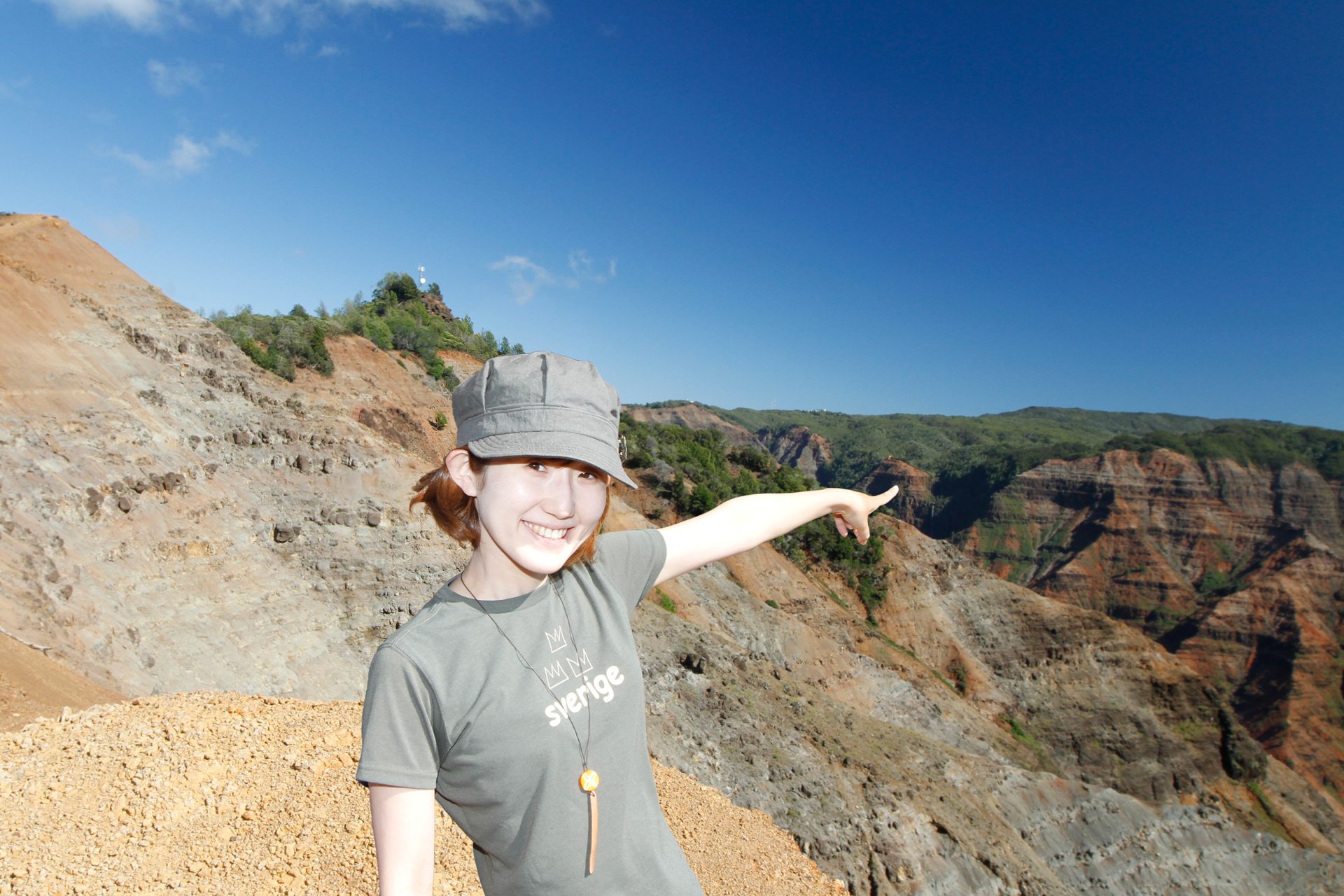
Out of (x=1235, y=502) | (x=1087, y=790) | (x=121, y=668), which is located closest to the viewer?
(x=121, y=668)

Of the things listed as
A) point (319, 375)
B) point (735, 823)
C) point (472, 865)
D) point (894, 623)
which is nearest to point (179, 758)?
point (472, 865)

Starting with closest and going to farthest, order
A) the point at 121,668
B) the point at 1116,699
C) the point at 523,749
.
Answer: the point at 523,749 → the point at 121,668 → the point at 1116,699

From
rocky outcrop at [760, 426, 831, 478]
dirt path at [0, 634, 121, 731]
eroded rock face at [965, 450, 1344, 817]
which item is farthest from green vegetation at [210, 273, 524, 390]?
rocky outcrop at [760, 426, 831, 478]

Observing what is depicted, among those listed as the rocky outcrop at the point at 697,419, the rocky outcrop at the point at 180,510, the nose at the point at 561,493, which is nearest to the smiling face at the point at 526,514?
the nose at the point at 561,493

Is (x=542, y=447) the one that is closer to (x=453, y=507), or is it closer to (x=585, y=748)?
(x=453, y=507)

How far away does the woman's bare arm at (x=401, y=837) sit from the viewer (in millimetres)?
1230

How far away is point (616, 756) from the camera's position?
5.14ft

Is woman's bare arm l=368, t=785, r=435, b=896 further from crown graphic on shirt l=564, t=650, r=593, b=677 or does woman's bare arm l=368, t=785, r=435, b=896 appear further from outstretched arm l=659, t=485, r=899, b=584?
outstretched arm l=659, t=485, r=899, b=584

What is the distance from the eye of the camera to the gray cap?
1474mm

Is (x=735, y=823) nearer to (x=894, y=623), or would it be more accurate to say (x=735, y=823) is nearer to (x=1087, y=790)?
(x=1087, y=790)

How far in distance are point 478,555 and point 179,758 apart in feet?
14.8

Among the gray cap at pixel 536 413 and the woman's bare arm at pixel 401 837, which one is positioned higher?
the gray cap at pixel 536 413

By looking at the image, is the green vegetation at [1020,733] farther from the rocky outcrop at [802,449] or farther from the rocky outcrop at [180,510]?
the rocky outcrop at [802,449]

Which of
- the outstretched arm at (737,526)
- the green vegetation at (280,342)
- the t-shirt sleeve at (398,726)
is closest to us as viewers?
the t-shirt sleeve at (398,726)
